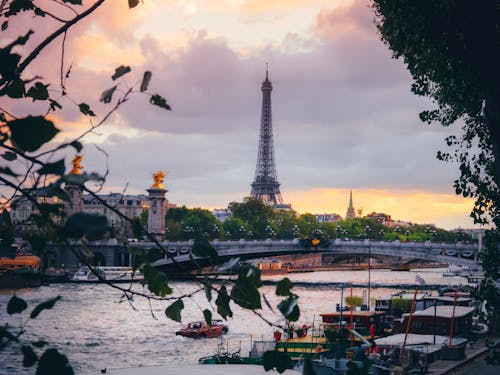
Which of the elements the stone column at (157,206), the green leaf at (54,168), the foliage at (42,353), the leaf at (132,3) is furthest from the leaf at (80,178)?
the stone column at (157,206)

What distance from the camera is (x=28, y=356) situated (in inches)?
90.5

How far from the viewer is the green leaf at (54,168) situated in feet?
7.30

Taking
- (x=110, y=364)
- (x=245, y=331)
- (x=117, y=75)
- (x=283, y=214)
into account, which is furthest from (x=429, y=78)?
(x=283, y=214)

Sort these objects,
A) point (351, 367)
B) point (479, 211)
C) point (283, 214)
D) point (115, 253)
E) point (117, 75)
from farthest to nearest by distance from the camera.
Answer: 1. point (283, 214)
2. point (115, 253)
3. point (479, 211)
4. point (117, 75)
5. point (351, 367)

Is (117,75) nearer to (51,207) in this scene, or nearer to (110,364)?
(51,207)

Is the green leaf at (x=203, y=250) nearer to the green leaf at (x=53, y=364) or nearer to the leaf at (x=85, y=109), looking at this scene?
the green leaf at (x=53, y=364)

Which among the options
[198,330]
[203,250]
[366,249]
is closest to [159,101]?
[203,250]

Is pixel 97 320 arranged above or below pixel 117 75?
below

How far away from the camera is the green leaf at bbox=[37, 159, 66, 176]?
2227 millimetres

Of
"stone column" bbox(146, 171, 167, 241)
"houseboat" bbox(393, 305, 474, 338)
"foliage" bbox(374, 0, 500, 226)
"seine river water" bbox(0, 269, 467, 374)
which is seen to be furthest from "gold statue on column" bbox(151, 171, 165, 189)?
"foliage" bbox(374, 0, 500, 226)

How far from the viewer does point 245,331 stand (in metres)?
42.4

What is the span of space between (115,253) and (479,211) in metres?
77.9

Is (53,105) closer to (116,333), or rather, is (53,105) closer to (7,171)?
(7,171)

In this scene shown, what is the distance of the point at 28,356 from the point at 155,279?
0.46 m
